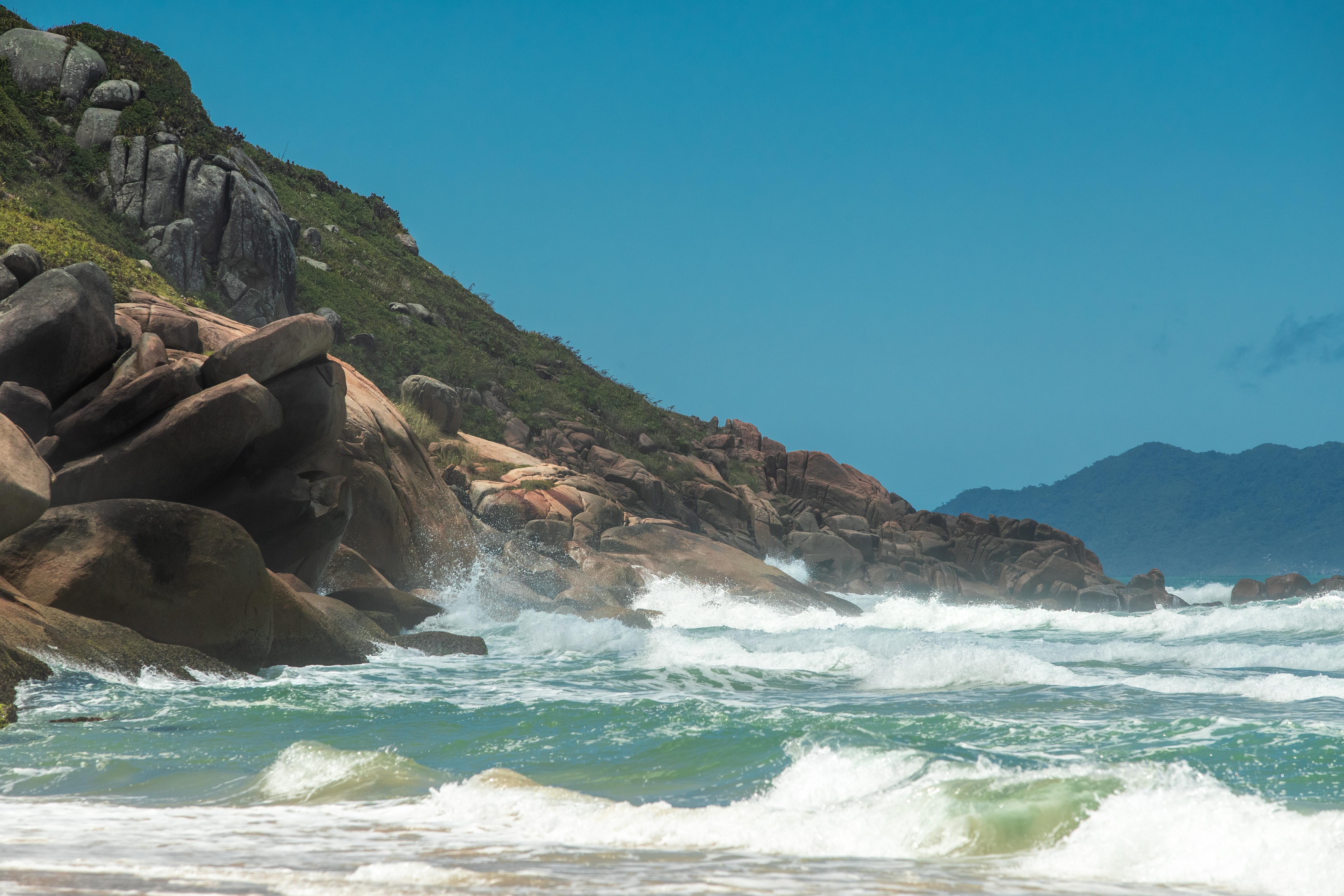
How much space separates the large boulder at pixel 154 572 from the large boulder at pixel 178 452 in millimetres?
1748

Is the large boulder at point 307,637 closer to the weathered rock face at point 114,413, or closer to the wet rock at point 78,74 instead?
the weathered rock face at point 114,413

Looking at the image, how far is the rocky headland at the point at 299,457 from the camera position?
1202 centimetres

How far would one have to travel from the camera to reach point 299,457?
17.1 metres

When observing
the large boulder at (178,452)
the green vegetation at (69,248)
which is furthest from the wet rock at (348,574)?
the green vegetation at (69,248)

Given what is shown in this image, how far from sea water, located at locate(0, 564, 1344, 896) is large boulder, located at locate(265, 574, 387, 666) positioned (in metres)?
0.71

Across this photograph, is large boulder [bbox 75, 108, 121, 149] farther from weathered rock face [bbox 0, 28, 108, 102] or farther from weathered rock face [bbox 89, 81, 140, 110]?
weathered rock face [bbox 0, 28, 108, 102]

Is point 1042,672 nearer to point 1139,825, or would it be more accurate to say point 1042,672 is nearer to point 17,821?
point 1139,825

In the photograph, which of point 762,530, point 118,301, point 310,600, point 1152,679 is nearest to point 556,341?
point 762,530

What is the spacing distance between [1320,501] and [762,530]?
19854 centimetres

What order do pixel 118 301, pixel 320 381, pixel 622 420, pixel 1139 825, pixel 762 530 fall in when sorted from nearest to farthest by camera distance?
pixel 1139 825 < pixel 320 381 < pixel 118 301 < pixel 762 530 < pixel 622 420

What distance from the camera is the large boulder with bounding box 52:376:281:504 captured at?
13.8 meters

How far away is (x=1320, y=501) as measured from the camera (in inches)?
7736

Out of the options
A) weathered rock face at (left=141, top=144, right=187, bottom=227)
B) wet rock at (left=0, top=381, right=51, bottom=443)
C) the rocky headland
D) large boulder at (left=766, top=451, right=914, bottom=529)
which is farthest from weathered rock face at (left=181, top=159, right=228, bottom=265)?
large boulder at (left=766, top=451, right=914, bottom=529)

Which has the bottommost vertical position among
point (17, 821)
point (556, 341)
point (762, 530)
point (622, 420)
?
point (17, 821)
